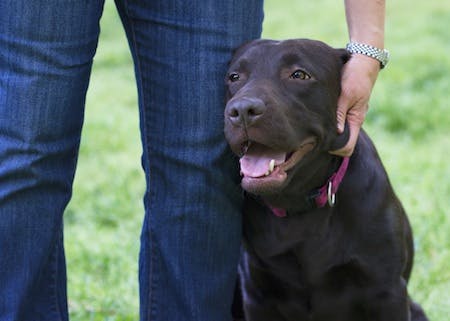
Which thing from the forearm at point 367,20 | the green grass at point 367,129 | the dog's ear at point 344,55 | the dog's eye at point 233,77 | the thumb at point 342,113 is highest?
the forearm at point 367,20

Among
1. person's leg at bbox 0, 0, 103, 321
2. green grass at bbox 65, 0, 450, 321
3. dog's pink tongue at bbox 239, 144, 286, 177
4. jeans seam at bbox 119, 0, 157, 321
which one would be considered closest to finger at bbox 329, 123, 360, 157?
dog's pink tongue at bbox 239, 144, 286, 177

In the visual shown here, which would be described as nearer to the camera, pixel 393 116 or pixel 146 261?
pixel 146 261

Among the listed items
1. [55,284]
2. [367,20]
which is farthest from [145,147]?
[367,20]

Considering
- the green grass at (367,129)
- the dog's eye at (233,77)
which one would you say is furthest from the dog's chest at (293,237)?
the green grass at (367,129)

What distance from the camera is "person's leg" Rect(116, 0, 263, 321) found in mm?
2869

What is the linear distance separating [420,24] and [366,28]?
316 inches

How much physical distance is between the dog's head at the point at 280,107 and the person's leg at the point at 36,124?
47 centimetres

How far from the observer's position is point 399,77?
8.50 meters

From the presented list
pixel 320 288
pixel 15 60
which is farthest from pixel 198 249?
pixel 15 60

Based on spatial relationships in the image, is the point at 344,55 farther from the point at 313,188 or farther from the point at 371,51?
the point at 313,188

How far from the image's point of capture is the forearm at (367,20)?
117 inches

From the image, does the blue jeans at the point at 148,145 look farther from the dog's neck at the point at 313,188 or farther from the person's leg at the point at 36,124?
the dog's neck at the point at 313,188

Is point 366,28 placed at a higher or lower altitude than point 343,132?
higher

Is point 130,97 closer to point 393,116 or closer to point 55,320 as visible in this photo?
point 393,116
